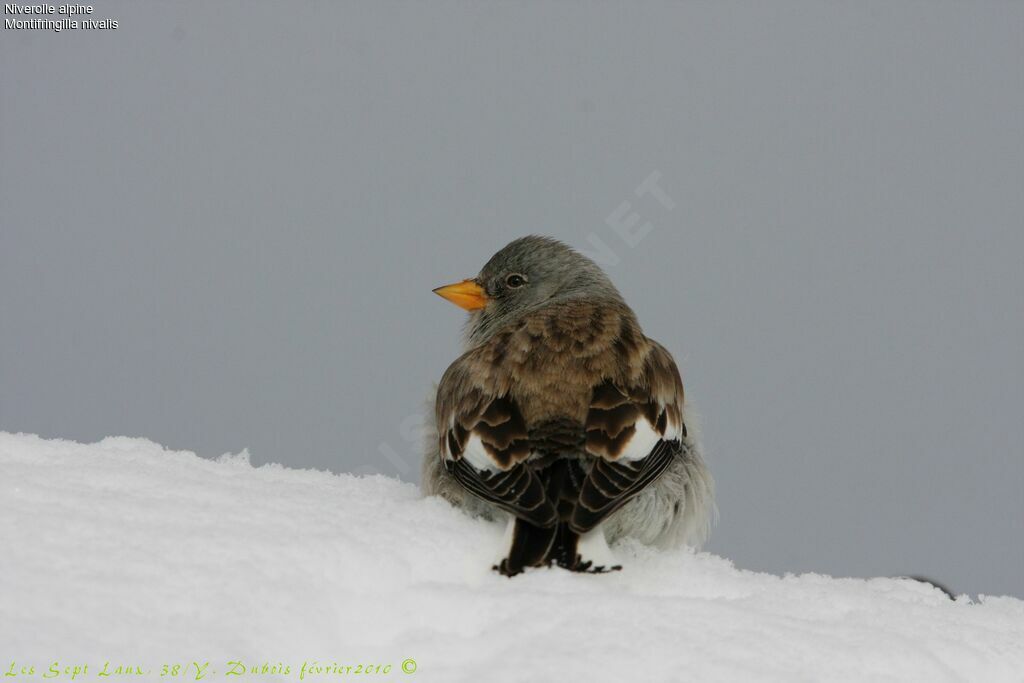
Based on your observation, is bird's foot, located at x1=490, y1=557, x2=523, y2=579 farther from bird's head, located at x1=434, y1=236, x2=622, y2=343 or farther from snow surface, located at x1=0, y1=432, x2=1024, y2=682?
bird's head, located at x1=434, y1=236, x2=622, y2=343

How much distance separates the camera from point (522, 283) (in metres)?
5.80

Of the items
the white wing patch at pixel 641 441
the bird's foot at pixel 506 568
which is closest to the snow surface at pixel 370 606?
the bird's foot at pixel 506 568

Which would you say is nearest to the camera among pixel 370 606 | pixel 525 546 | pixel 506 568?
pixel 370 606

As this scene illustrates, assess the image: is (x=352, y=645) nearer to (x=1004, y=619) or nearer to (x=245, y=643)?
(x=245, y=643)

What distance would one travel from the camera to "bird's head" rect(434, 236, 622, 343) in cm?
573

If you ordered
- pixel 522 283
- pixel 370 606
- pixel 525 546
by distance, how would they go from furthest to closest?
pixel 522 283, pixel 525 546, pixel 370 606

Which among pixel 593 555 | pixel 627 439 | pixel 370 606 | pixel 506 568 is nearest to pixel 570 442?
pixel 627 439

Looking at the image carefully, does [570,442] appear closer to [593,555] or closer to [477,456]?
[477,456]

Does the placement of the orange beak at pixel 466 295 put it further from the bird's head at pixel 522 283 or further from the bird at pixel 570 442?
the bird at pixel 570 442

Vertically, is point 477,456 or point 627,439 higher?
point 627,439

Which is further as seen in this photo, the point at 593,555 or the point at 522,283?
the point at 522,283

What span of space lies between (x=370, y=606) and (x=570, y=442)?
118cm

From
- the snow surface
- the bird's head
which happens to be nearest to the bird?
the snow surface

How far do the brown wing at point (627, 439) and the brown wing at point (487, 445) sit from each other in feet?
0.48
